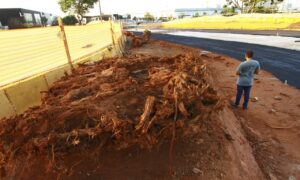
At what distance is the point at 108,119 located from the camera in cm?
278

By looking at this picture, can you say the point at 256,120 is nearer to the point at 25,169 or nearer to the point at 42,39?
the point at 25,169

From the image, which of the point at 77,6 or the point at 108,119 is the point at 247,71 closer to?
the point at 108,119

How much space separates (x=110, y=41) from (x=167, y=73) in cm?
834

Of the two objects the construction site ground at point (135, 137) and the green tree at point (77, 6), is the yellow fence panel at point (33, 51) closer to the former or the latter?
the construction site ground at point (135, 137)

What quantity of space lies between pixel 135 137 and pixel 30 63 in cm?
418

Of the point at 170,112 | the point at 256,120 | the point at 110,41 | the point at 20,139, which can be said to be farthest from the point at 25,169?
the point at 110,41

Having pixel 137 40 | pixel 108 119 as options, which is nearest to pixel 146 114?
pixel 108 119

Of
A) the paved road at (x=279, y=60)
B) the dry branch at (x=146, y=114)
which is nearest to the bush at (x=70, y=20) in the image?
the paved road at (x=279, y=60)

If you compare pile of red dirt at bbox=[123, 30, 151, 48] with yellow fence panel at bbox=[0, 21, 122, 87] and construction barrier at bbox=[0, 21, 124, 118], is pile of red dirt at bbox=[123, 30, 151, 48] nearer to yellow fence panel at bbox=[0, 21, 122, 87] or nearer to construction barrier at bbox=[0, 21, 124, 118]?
yellow fence panel at bbox=[0, 21, 122, 87]

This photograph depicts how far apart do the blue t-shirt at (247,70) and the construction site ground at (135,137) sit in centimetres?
199

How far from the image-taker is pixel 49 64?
612cm

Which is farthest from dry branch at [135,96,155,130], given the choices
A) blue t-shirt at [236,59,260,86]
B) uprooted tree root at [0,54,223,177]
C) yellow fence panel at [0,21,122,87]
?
blue t-shirt at [236,59,260,86]

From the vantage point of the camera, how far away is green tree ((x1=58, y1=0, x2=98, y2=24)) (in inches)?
2025

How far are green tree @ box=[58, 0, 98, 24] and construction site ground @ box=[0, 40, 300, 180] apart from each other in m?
53.1
